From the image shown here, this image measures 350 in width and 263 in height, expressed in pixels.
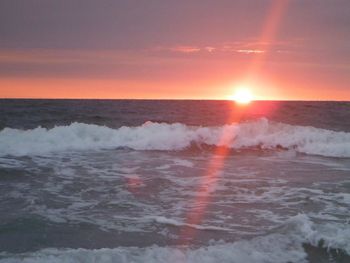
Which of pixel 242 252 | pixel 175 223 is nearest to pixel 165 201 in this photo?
pixel 175 223

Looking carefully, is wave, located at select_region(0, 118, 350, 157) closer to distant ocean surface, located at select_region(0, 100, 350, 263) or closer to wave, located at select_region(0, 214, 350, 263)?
distant ocean surface, located at select_region(0, 100, 350, 263)

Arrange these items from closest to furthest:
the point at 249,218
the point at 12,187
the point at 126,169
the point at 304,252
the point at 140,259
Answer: the point at 140,259 → the point at 304,252 → the point at 249,218 → the point at 12,187 → the point at 126,169

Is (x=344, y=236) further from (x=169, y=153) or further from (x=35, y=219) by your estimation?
(x=169, y=153)

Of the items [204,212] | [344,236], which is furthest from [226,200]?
[344,236]

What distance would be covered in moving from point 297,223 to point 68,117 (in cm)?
2524

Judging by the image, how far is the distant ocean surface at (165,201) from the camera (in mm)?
7023

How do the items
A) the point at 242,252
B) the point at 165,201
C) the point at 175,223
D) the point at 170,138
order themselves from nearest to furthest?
the point at 242,252
the point at 175,223
the point at 165,201
the point at 170,138

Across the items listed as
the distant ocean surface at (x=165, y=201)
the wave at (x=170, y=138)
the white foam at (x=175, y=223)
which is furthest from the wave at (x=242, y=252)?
the wave at (x=170, y=138)

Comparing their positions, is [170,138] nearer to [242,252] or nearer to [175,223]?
[175,223]

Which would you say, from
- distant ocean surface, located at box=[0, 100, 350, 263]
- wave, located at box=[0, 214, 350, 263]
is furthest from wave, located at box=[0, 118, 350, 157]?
wave, located at box=[0, 214, 350, 263]

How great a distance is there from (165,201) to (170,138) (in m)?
11.2

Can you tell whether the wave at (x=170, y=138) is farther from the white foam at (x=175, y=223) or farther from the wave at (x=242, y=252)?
the wave at (x=242, y=252)

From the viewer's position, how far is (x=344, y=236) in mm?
7516

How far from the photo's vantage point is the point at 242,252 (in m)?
6.89
